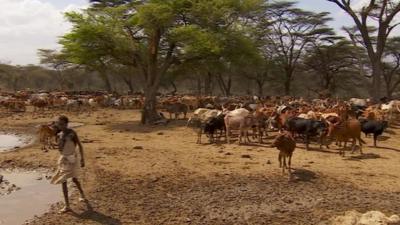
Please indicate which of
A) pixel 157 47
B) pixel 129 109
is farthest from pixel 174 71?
pixel 129 109

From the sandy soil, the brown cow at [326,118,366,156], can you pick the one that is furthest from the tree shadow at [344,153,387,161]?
the brown cow at [326,118,366,156]

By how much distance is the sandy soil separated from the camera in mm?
8623

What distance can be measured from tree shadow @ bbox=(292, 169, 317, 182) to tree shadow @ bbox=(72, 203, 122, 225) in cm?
435

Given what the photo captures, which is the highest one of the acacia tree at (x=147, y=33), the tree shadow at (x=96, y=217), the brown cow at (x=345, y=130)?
the acacia tree at (x=147, y=33)

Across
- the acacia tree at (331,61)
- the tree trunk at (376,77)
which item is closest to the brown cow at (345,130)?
the tree trunk at (376,77)

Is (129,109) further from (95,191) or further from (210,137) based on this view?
(95,191)

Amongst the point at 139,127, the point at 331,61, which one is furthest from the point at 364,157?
the point at 331,61

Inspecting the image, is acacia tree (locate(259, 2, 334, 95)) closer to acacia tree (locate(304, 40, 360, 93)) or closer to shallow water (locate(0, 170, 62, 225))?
A: acacia tree (locate(304, 40, 360, 93))

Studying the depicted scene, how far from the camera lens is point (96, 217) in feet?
28.0

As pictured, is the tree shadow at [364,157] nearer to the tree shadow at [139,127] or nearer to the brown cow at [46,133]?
the brown cow at [46,133]

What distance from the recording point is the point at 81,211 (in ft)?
29.0

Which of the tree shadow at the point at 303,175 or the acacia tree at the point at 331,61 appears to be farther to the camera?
the acacia tree at the point at 331,61

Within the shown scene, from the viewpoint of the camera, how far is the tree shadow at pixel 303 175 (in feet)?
36.0

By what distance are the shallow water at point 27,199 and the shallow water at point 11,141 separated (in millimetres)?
5399
